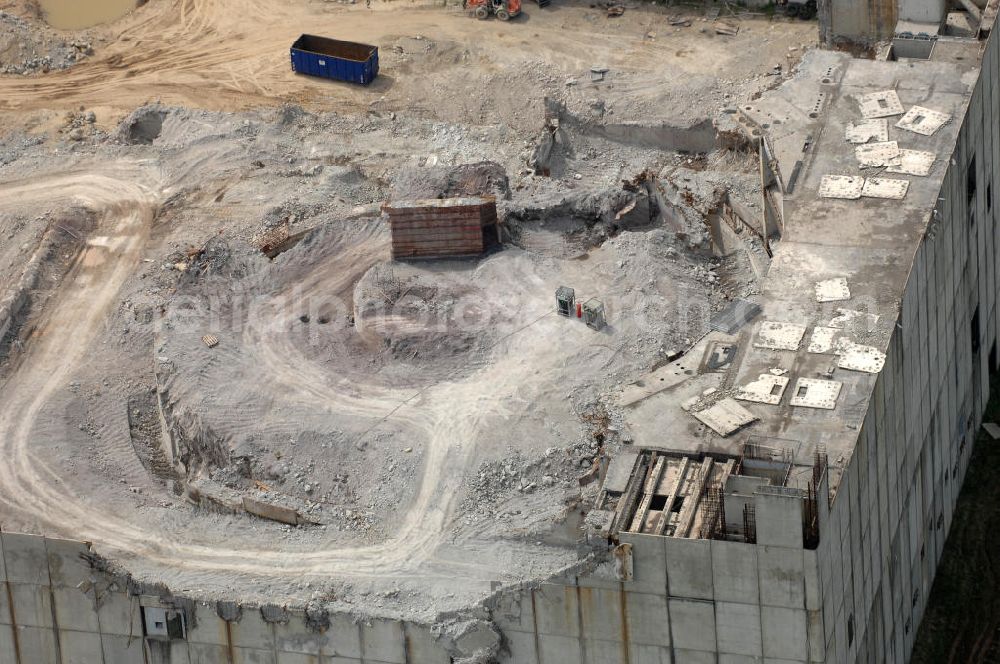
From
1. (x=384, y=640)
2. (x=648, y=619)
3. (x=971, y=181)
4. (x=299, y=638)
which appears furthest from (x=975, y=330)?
(x=299, y=638)

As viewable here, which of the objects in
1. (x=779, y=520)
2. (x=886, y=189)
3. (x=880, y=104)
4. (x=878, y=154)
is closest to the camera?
(x=779, y=520)

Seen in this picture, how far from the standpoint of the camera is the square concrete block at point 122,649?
59.5 metres

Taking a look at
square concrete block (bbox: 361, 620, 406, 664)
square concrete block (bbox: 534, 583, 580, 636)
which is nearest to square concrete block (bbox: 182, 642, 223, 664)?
square concrete block (bbox: 361, 620, 406, 664)

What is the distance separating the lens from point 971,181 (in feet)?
237

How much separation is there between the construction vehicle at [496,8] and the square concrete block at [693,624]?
46811 mm

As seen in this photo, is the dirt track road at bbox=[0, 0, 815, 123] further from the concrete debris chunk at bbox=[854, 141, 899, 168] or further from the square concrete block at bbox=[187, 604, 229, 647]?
the square concrete block at bbox=[187, 604, 229, 647]

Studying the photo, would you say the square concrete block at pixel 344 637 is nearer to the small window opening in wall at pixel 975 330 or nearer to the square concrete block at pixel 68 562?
the square concrete block at pixel 68 562

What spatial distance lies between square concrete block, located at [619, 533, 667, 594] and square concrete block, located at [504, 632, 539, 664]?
3451 millimetres

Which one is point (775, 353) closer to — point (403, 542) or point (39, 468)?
point (403, 542)

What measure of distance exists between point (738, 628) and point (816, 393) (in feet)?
25.0

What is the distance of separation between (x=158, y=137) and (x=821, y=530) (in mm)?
44544

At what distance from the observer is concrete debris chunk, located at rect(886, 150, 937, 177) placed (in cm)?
6788

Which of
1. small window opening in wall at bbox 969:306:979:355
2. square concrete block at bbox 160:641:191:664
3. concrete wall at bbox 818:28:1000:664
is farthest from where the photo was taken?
small window opening in wall at bbox 969:306:979:355

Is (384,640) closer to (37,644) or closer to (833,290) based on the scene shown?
(37,644)
